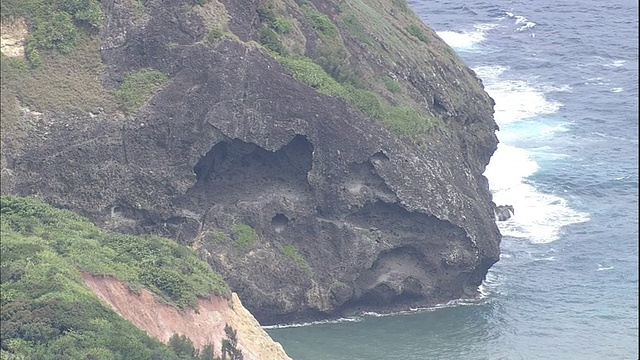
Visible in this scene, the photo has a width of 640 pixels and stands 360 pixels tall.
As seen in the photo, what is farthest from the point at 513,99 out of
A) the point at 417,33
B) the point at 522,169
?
the point at 417,33

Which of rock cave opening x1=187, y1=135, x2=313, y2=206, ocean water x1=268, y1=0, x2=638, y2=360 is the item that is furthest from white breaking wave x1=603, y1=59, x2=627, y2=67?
rock cave opening x1=187, y1=135, x2=313, y2=206

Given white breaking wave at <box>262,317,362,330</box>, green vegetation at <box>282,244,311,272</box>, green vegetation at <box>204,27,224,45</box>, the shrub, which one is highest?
green vegetation at <box>204,27,224,45</box>

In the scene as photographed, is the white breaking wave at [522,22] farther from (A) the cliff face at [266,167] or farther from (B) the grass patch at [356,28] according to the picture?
(A) the cliff face at [266,167]

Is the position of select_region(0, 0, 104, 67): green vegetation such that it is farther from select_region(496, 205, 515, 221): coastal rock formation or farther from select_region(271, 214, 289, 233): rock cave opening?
select_region(496, 205, 515, 221): coastal rock formation

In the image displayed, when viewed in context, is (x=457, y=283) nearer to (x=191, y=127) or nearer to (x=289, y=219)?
(x=289, y=219)

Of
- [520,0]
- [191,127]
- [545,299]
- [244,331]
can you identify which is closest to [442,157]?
[545,299]

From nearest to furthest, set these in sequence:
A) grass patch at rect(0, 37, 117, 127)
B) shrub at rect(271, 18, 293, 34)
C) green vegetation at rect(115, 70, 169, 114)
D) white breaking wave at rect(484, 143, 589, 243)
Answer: grass patch at rect(0, 37, 117, 127) < green vegetation at rect(115, 70, 169, 114) < shrub at rect(271, 18, 293, 34) < white breaking wave at rect(484, 143, 589, 243)

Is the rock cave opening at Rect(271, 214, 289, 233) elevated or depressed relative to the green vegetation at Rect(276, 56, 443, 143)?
depressed
